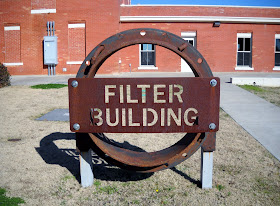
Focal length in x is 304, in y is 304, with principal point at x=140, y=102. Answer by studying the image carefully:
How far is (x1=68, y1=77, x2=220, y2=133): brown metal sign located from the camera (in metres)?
2.80

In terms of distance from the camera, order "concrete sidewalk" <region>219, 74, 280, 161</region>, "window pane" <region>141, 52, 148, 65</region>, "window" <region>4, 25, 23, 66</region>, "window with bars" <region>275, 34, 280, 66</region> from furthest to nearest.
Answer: "window with bars" <region>275, 34, 280, 66</region> → "window pane" <region>141, 52, 148, 65</region> → "window" <region>4, 25, 23, 66</region> → "concrete sidewalk" <region>219, 74, 280, 161</region>

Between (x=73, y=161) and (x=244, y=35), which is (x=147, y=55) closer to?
(x=244, y=35)

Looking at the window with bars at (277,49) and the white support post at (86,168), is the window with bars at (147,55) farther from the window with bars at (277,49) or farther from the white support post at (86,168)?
the white support post at (86,168)

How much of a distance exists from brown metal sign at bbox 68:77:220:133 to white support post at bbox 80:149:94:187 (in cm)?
49

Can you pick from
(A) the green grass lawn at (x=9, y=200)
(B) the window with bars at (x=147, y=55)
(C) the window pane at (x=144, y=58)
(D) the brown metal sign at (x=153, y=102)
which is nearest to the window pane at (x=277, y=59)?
(B) the window with bars at (x=147, y=55)

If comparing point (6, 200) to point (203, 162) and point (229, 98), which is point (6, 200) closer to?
point (203, 162)

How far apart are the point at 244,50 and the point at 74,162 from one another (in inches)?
736

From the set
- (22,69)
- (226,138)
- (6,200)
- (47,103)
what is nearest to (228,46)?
(22,69)

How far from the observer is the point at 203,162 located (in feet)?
10.4

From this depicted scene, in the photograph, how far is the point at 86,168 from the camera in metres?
3.23

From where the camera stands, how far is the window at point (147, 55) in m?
19.9

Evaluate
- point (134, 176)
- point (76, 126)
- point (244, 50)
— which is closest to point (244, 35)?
point (244, 50)

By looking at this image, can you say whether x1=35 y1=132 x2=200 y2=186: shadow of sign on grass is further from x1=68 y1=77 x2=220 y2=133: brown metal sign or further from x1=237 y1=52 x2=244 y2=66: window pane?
x1=237 y1=52 x2=244 y2=66: window pane

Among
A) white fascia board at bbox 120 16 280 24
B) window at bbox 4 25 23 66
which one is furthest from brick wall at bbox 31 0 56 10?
white fascia board at bbox 120 16 280 24
